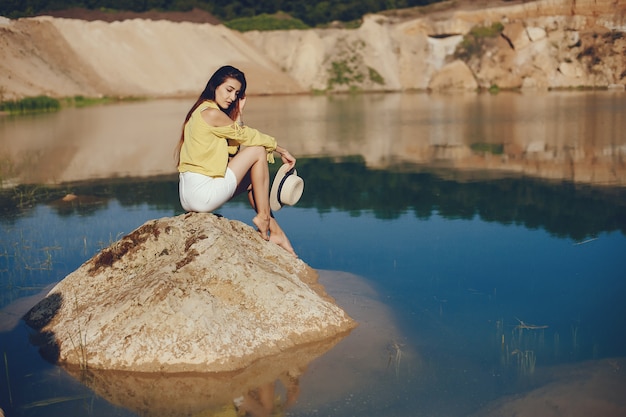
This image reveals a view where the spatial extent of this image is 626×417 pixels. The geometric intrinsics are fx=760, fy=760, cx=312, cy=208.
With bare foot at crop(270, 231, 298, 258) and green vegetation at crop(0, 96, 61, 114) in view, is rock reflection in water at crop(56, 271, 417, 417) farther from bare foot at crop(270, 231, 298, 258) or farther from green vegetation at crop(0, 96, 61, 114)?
green vegetation at crop(0, 96, 61, 114)

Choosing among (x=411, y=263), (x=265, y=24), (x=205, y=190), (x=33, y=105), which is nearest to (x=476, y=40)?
(x=265, y=24)

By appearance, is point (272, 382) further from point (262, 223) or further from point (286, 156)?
point (286, 156)

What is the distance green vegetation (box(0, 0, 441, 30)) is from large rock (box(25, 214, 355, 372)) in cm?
6633

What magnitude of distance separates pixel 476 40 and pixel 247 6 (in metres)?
32.5

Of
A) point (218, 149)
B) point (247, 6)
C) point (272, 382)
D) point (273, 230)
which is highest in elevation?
point (247, 6)

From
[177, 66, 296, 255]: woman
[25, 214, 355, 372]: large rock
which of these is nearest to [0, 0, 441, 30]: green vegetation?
[177, 66, 296, 255]: woman

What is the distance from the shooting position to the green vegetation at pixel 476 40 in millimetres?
55406

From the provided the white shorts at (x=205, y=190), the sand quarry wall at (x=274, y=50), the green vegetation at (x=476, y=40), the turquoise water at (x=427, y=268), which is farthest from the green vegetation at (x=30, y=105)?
the green vegetation at (x=476, y=40)

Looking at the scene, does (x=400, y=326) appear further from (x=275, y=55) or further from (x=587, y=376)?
(x=275, y=55)

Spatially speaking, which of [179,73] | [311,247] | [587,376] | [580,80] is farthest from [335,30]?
[587,376]

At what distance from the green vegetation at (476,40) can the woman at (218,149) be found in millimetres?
50264

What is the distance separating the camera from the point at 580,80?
52.7m

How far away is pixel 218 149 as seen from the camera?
24.0 feet

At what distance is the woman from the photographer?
7.19 meters
